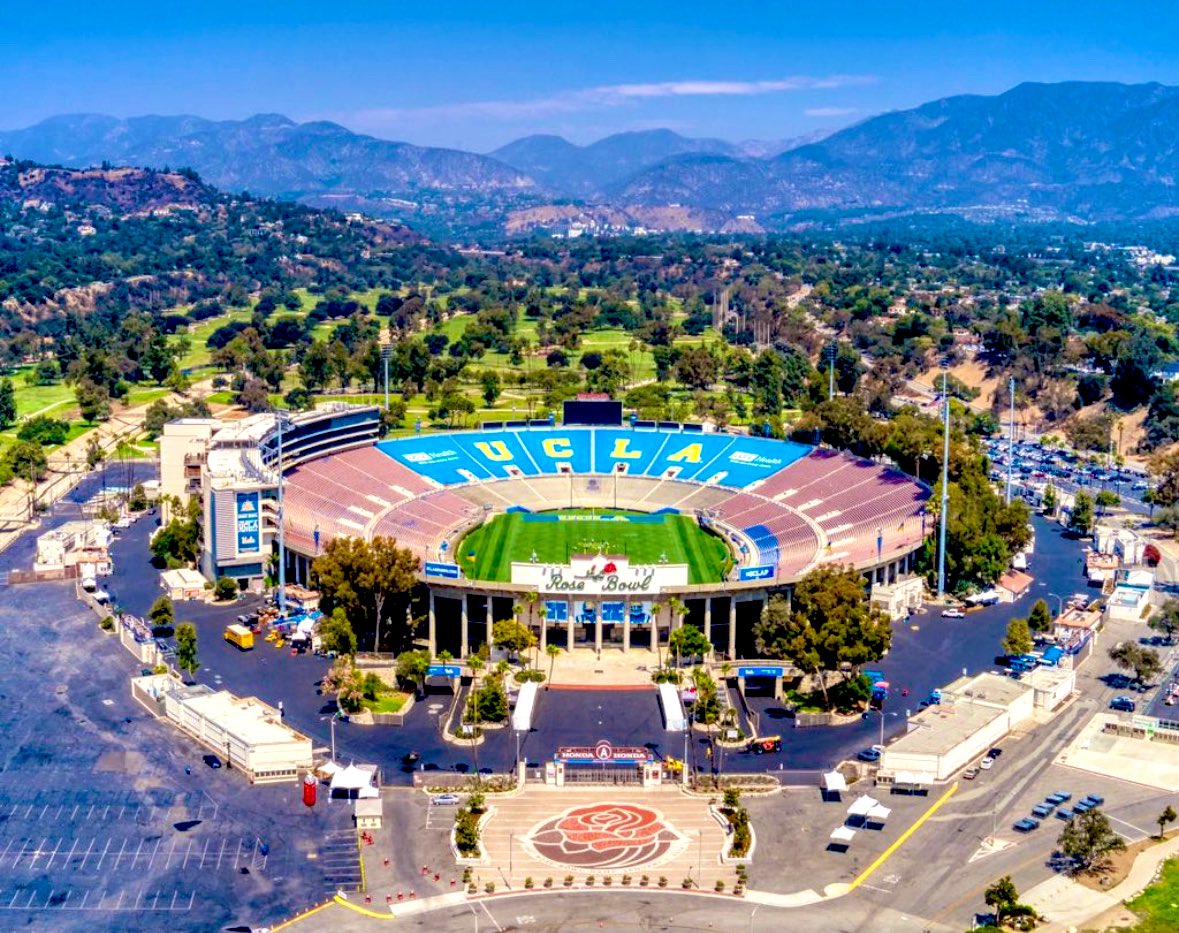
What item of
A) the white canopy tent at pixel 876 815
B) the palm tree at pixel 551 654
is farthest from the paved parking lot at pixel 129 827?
the white canopy tent at pixel 876 815

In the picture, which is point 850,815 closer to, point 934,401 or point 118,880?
point 118,880

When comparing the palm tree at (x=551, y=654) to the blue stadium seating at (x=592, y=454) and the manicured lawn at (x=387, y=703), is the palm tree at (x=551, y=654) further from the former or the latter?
the blue stadium seating at (x=592, y=454)

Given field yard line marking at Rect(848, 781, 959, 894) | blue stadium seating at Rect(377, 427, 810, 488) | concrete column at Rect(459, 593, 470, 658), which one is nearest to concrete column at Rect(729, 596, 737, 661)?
concrete column at Rect(459, 593, 470, 658)

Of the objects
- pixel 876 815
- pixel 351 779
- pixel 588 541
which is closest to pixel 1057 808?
pixel 876 815

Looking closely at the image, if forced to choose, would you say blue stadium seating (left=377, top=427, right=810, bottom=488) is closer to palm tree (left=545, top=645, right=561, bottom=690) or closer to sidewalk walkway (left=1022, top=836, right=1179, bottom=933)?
palm tree (left=545, top=645, right=561, bottom=690)

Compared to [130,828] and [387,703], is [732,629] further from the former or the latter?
[130,828]
